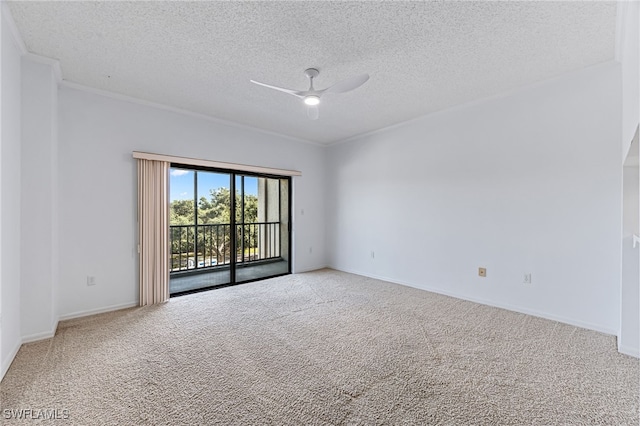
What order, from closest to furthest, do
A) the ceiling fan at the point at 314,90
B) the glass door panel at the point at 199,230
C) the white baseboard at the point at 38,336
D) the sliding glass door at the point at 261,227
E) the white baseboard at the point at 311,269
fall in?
the ceiling fan at the point at 314,90, the white baseboard at the point at 38,336, the glass door panel at the point at 199,230, the sliding glass door at the point at 261,227, the white baseboard at the point at 311,269

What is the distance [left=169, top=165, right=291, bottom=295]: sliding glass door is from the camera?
4289mm

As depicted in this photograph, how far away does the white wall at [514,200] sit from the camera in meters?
2.91

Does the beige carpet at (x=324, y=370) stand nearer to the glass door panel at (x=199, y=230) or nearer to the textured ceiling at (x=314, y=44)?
the glass door panel at (x=199, y=230)

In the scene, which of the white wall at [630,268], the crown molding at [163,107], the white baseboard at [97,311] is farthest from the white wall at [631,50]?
the white baseboard at [97,311]

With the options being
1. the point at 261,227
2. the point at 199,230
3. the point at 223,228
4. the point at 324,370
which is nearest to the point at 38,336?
the point at 199,230

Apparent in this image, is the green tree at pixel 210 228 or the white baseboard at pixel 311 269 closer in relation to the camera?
the green tree at pixel 210 228

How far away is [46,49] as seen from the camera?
2.56 meters

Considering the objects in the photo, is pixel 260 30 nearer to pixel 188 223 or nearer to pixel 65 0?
pixel 65 0

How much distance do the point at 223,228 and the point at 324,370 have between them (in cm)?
312

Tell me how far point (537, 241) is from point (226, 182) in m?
4.38

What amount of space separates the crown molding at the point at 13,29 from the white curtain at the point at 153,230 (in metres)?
1.43

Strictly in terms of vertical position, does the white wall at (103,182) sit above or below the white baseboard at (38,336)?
above

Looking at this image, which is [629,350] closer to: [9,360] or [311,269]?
[311,269]

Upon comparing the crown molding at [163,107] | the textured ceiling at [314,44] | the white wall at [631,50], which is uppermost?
the textured ceiling at [314,44]
